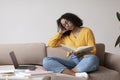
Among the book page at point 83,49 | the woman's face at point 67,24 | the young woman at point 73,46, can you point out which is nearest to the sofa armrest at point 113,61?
the young woman at point 73,46

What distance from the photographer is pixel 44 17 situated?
377 centimetres

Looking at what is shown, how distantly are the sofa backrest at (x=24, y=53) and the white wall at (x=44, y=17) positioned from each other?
0.63 meters

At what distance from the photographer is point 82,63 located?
8.90 ft

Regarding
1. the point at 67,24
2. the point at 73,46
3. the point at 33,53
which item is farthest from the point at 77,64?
the point at 33,53

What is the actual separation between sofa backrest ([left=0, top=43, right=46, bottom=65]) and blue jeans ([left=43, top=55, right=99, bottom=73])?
361 mm

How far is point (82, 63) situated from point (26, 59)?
2.62 ft

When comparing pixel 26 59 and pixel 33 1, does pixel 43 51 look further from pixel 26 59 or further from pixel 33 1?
pixel 33 1

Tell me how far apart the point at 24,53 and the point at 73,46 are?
0.65 m

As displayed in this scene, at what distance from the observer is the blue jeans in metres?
2.67

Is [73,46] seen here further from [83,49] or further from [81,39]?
[83,49]

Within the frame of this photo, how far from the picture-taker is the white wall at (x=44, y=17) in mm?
3725

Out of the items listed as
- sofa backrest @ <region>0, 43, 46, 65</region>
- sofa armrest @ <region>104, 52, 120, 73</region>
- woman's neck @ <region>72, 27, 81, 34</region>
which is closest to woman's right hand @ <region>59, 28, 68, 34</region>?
woman's neck @ <region>72, 27, 81, 34</region>

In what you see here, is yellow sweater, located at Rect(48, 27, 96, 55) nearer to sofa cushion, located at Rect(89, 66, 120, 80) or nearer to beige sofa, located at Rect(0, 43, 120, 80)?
beige sofa, located at Rect(0, 43, 120, 80)

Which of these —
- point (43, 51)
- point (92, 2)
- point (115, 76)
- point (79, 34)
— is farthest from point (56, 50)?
point (92, 2)
